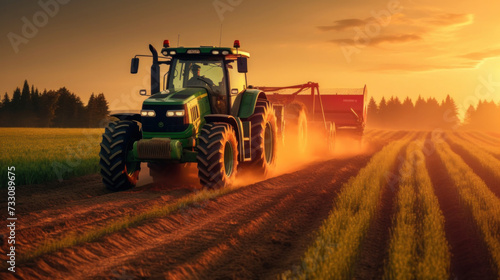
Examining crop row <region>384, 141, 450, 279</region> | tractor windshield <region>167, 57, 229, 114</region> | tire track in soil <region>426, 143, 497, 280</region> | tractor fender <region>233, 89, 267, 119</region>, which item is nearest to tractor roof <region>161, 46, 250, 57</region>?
tractor windshield <region>167, 57, 229, 114</region>

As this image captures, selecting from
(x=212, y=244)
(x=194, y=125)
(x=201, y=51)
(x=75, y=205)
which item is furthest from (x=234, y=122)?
(x=212, y=244)

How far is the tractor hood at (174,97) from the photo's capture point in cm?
984

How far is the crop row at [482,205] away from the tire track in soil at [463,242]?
3.7 inches

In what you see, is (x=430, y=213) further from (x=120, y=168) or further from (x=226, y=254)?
(x=120, y=168)

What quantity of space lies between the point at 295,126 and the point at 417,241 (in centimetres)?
1173

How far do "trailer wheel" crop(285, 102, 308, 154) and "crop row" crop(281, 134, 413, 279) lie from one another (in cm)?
673

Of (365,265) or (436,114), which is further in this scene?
(436,114)

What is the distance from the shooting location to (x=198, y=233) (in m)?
6.93

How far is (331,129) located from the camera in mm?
20766

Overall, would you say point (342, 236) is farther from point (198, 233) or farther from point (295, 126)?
point (295, 126)

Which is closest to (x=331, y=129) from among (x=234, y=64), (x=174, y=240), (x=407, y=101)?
(x=234, y=64)

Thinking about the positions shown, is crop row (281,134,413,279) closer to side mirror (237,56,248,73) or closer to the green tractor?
the green tractor

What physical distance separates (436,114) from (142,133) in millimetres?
102284

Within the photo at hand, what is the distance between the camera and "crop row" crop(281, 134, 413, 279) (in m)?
5.25
